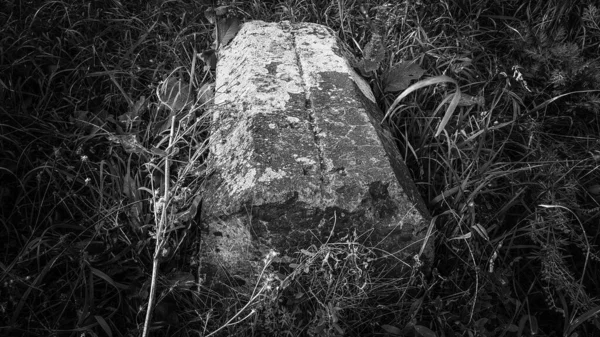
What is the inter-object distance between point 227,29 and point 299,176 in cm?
117

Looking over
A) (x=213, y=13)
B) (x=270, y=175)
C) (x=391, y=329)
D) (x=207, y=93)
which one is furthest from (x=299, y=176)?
(x=213, y=13)

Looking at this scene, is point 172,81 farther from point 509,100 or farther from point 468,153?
point 509,100

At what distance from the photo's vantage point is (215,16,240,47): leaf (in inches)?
109

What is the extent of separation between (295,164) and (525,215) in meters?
1.04

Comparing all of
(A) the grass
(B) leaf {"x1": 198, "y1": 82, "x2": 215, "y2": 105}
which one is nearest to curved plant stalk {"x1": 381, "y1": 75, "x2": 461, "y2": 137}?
(A) the grass

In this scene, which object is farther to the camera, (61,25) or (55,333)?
(61,25)

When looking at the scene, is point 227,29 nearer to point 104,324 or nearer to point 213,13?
point 213,13

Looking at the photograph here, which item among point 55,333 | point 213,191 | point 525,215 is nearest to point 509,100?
point 525,215

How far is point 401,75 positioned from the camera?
264 centimetres

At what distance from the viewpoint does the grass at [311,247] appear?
194cm

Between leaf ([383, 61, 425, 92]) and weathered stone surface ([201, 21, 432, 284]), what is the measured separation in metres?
0.34

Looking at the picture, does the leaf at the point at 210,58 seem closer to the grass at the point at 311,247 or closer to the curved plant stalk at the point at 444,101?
the grass at the point at 311,247

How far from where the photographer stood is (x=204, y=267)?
6.45 ft

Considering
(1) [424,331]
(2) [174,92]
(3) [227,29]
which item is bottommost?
(1) [424,331]
